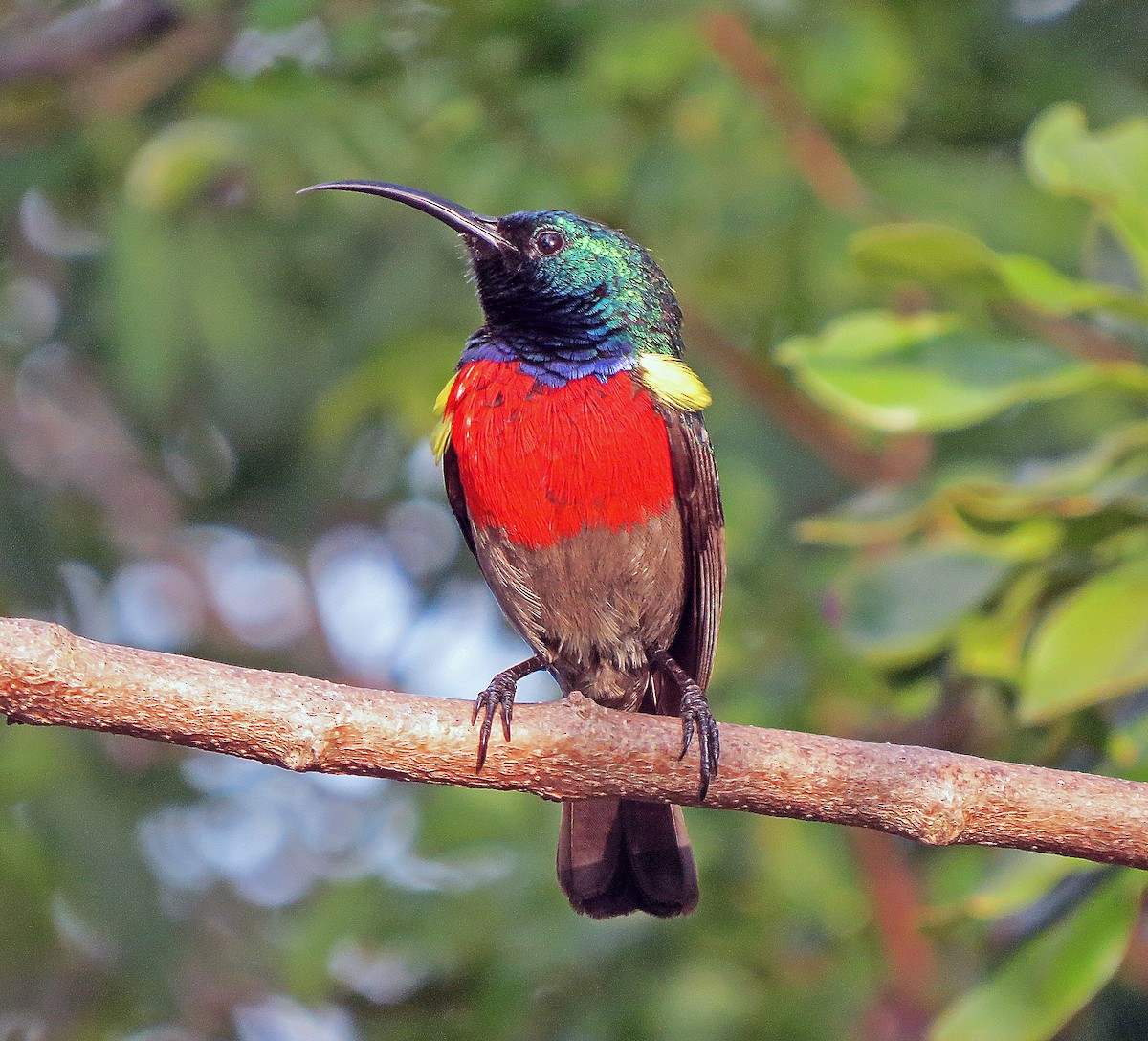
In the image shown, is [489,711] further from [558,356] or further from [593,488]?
[558,356]

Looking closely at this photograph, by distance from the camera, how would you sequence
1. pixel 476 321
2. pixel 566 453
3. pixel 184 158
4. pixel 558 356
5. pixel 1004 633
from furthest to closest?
pixel 476 321 < pixel 184 158 < pixel 1004 633 < pixel 558 356 < pixel 566 453

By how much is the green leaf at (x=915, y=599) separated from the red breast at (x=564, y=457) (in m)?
0.55

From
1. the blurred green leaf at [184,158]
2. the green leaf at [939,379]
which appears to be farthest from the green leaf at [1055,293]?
the blurred green leaf at [184,158]

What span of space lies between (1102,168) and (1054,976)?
5.80ft

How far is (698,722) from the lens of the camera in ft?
10.1

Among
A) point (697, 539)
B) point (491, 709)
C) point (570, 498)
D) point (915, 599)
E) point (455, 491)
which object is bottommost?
point (915, 599)

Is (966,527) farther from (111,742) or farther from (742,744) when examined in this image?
(111,742)

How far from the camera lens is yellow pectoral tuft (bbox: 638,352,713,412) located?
3615 millimetres

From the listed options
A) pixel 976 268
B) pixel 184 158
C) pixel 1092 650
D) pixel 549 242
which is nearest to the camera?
pixel 1092 650

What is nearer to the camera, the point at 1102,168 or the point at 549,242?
the point at 1102,168

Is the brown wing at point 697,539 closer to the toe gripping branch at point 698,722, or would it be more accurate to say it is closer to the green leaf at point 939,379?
the toe gripping branch at point 698,722

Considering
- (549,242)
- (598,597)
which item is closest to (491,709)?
(598,597)

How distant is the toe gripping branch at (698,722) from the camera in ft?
8.94

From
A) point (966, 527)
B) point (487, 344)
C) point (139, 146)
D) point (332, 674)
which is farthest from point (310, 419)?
point (966, 527)
